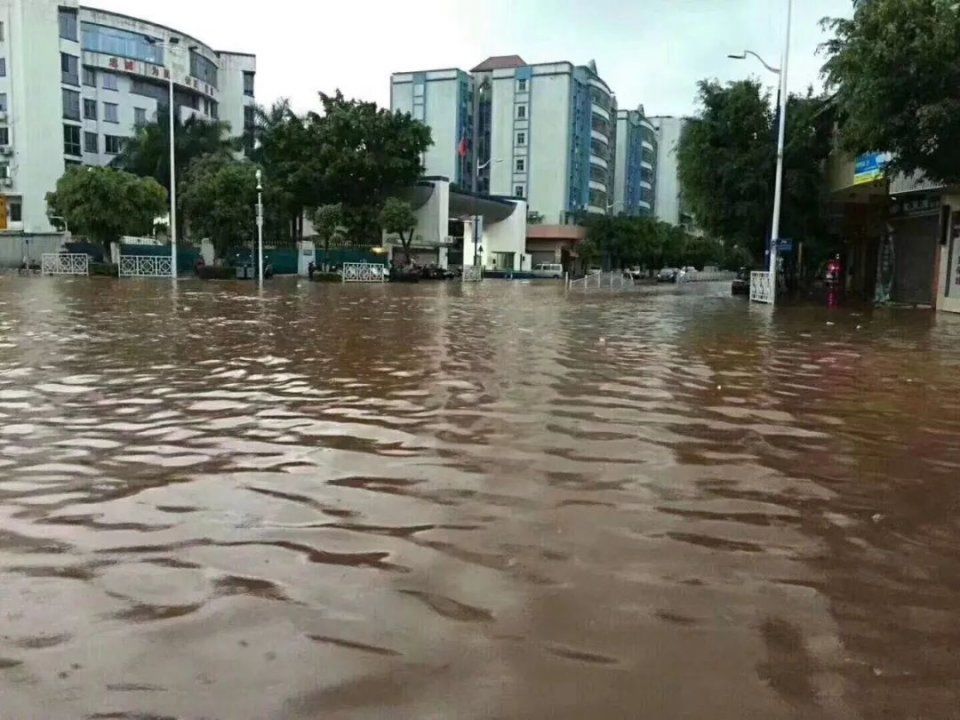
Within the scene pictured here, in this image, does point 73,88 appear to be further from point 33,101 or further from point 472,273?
point 472,273

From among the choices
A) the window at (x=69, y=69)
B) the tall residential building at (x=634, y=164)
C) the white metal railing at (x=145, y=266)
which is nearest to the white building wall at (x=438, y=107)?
the tall residential building at (x=634, y=164)

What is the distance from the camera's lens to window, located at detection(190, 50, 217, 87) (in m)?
75.1

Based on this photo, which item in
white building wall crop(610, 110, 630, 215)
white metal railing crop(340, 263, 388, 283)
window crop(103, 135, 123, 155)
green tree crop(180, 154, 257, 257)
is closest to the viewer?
white metal railing crop(340, 263, 388, 283)

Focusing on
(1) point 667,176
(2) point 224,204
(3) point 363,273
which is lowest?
(3) point 363,273

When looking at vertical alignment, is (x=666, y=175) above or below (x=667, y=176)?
above

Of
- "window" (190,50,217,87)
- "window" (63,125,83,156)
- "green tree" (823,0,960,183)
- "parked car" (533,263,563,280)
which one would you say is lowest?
"parked car" (533,263,563,280)

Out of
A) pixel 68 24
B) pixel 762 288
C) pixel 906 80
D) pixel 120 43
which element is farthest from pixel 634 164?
pixel 906 80

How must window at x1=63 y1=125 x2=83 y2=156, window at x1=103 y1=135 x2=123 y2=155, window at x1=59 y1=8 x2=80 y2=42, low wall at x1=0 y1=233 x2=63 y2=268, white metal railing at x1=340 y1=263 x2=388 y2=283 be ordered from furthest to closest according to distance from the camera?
window at x1=103 y1=135 x2=123 y2=155, window at x1=63 y1=125 x2=83 y2=156, window at x1=59 y1=8 x2=80 y2=42, low wall at x1=0 y1=233 x2=63 y2=268, white metal railing at x1=340 y1=263 x2=388 y2=283

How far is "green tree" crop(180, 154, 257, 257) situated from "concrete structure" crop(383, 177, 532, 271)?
14286 millimetres

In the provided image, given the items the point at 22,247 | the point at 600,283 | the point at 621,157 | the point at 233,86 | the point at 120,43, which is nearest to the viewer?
the point at 600,283

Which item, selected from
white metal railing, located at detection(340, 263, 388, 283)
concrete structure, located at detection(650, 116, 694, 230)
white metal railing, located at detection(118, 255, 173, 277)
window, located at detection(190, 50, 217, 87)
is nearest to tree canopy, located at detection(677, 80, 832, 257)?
white metal railing, located at detection(340, 263, 388, 283)

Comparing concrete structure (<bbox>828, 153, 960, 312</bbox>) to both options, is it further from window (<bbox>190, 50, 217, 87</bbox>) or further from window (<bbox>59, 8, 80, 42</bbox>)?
window (<bbox>190, 50, 217, 87</bbox>)

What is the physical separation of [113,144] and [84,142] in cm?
291

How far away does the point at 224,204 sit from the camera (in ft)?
177
